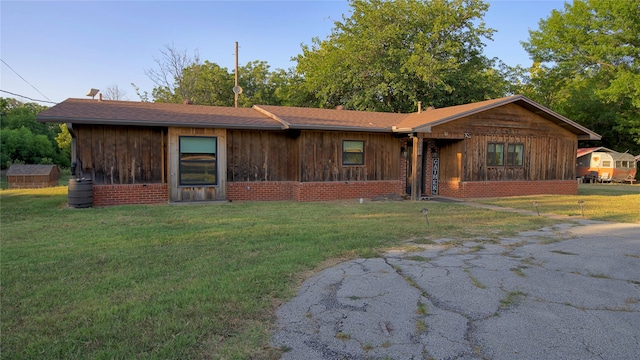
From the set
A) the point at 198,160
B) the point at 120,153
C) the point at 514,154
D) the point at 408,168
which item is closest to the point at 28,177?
the point at 120,153

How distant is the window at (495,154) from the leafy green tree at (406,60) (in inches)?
326

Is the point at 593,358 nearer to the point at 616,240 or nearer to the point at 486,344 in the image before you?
the point at 486,344

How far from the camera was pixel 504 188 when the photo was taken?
16203mm

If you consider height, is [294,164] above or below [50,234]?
above

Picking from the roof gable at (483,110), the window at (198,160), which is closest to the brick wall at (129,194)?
the window at (198,160)

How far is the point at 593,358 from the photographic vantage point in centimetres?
305

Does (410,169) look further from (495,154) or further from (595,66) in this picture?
(595,66)

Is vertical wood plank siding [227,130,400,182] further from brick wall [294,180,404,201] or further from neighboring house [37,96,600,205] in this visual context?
brick wall [294,180,404,201]

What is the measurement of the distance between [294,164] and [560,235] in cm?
857

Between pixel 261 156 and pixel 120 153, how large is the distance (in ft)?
14.2

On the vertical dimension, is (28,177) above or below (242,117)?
below

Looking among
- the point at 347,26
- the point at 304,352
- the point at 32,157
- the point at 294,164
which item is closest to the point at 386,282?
the point at 304,352

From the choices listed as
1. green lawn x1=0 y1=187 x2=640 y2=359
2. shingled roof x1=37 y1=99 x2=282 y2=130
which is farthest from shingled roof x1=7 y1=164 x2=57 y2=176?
green lawn x1=0 y1=187 x2=640 y2=359

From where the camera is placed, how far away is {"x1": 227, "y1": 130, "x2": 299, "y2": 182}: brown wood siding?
1348 cm
